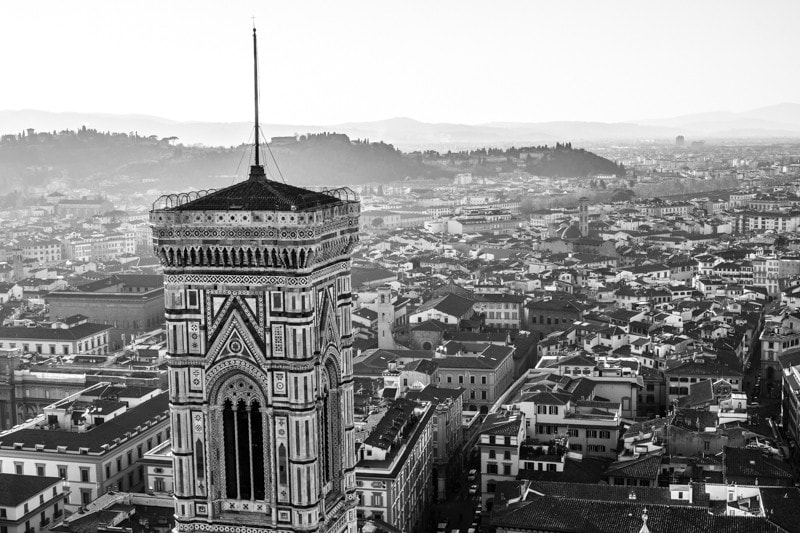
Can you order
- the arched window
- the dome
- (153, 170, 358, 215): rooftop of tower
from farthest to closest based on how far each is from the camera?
the dome
the arched window
(153, 170, 358, 215): rooftop of tower

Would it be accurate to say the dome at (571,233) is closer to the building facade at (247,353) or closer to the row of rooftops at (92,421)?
the row of rooftops at (92,421)

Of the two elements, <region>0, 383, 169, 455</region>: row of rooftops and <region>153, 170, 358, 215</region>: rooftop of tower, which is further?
<region>0, 383, 169, 455</region>: row of rooftops

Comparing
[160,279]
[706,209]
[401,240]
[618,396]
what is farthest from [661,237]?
[618,396]

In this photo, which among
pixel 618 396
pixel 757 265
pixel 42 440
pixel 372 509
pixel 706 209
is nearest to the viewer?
pixel 372 509

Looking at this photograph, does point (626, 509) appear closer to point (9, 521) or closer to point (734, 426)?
point (734, 426)

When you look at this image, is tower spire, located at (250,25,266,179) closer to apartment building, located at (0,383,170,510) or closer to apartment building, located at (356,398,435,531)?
apartment building, located at (356,398,435,531)

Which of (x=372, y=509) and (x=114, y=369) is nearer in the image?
(x=372, y=509)

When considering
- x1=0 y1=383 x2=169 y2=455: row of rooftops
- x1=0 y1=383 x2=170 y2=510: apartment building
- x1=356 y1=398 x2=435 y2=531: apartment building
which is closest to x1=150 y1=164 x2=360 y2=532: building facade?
x1=356 y1=398 x2=435 y2=531: apartment building
